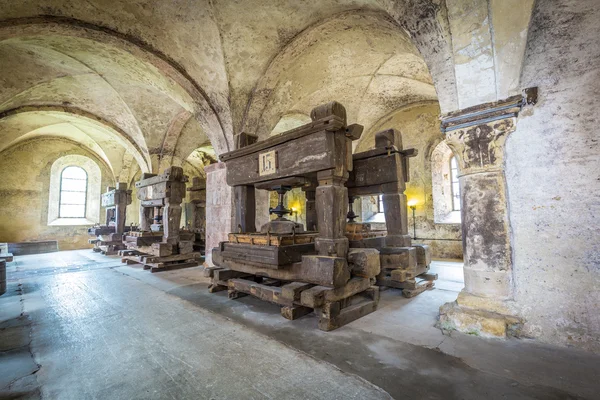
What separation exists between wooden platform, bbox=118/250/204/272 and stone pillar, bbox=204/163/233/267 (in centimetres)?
87

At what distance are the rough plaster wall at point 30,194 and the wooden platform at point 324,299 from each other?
15070 millimetres

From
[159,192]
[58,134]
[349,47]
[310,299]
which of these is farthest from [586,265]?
[58,134]

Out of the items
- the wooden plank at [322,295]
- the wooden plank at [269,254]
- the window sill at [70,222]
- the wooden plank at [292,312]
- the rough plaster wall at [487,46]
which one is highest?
the rough plaster wall at [487,46]

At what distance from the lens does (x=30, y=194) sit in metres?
13.0

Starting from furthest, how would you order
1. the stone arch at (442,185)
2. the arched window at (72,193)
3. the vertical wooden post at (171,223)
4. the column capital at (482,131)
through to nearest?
1. the arched window at (72,193)
2. the stone arch at (442,185)
3. the vertical wooden post at (171,223)
4. the column capital at (482,131)

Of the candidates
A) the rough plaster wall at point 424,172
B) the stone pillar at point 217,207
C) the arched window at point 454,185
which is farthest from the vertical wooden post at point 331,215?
the arched window at point 454,185

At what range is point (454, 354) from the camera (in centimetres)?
234

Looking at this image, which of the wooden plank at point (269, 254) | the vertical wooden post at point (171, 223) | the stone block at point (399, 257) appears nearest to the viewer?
the wooden plank at point (269, 254)

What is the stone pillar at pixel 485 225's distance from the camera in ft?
8.89

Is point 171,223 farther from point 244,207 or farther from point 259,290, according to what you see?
point 259,290

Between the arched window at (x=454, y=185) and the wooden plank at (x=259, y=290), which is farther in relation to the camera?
the arched window at (x=454, y=185)

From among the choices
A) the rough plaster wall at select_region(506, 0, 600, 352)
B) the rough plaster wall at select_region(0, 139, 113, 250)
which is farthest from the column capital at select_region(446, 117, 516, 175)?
the rough plaster wall at select_region(0, 139, 113, 250)

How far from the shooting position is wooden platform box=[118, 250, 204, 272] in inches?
272

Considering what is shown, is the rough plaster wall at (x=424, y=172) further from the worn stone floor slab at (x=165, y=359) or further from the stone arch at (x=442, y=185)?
the worn stone floor slab at (x=165, y=359)
